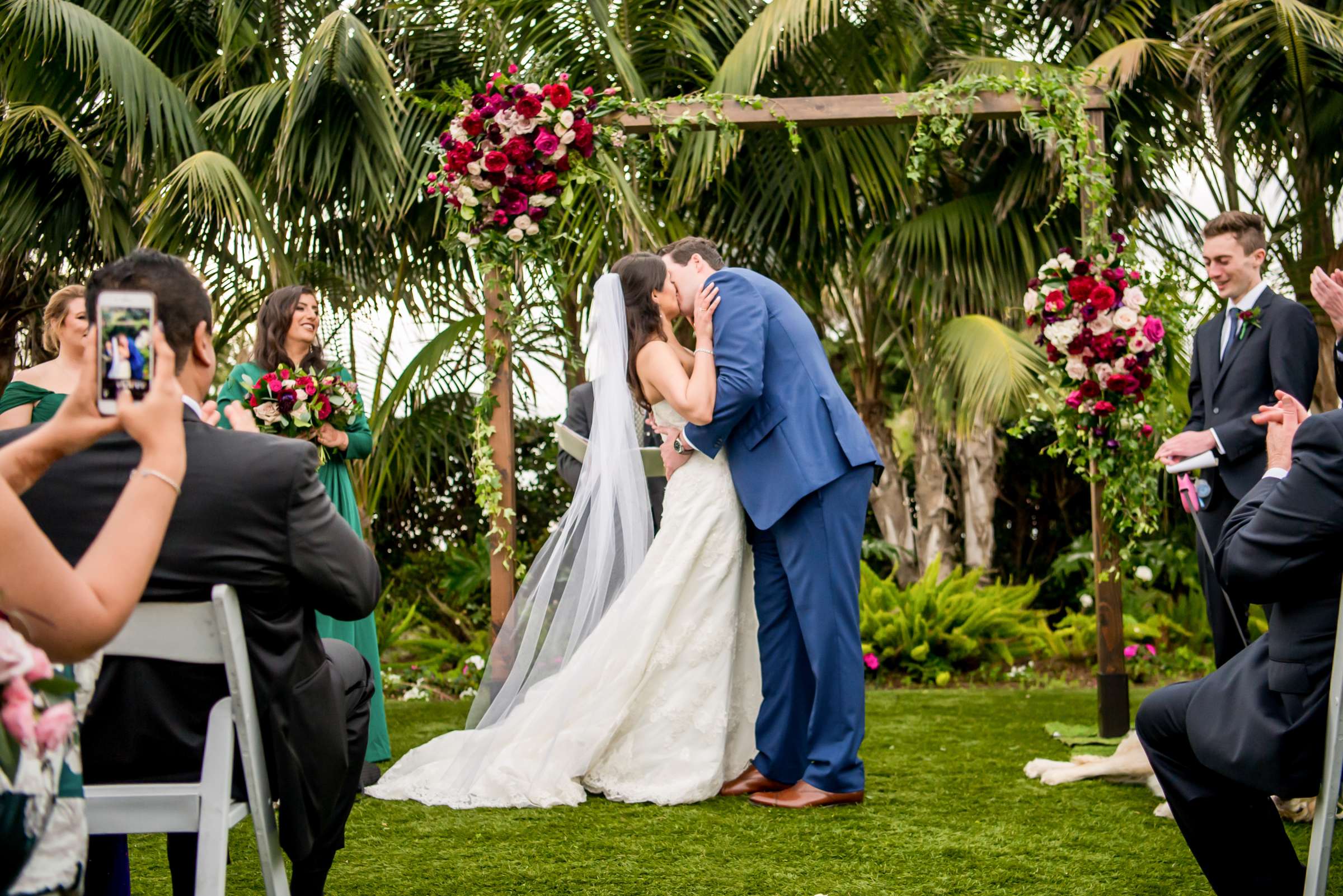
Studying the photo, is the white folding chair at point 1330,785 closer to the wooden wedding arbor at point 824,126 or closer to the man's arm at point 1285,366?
the man's arm at point 1285,366

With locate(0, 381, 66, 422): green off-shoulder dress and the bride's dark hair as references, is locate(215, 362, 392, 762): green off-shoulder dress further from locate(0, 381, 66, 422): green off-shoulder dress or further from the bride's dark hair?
the bride's dark hair

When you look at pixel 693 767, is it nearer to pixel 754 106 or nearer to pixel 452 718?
pixel 452 718

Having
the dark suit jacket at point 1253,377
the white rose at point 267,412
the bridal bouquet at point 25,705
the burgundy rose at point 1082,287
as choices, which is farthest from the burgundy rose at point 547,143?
the bridal bouquet at point 25,705

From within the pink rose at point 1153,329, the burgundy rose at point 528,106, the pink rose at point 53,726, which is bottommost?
the pink rose at point 53,726

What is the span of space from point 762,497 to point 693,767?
3.21 ft

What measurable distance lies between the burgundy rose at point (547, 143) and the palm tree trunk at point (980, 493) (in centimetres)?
472

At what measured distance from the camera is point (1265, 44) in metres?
6.11

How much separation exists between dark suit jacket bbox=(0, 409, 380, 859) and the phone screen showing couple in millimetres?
577

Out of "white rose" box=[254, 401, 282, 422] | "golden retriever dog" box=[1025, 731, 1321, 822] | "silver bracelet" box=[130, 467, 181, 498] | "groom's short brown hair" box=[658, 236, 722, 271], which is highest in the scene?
"groom's short brown hair" box=[658, 236, 722, 271]

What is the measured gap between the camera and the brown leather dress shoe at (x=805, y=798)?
4.14 m

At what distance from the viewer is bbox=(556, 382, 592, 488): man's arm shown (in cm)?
579

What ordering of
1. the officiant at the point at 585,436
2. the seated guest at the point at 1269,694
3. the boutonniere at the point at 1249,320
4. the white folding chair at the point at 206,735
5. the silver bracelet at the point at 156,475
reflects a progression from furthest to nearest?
the officiant at the point at 585,436 → the boutonniere at the point at 1249,320 → the seated guest at the point at 1269,694 → the white folding chair at the point at 206,735 → the silver bracelet at the point at 156,475

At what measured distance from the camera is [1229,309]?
4492 millimetres

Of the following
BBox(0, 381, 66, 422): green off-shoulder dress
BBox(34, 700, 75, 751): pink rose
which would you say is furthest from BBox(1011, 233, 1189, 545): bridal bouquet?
BBox(34, 700, 75, 751): pink rose
